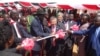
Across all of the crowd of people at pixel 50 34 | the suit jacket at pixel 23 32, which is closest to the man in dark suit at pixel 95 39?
the crowd of people at pixel 50 34

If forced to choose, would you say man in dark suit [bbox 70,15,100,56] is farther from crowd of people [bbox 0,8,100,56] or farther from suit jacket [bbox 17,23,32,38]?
suit jacket [bbox 17,23,32,38]

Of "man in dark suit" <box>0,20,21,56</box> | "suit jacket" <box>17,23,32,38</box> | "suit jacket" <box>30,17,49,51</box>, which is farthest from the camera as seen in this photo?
"suit jacket" <box>17,23,32,38</box>

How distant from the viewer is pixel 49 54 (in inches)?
457

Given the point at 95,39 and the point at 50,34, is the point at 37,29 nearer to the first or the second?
the point at 50,34

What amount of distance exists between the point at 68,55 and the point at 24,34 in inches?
83.0

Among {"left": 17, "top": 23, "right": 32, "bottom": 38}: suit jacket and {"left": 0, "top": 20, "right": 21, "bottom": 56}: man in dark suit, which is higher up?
{"left": 0, "top": 20, "right": 21, "bottom": 56}: man in dark suit

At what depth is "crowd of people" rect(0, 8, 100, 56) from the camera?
8.76 metres

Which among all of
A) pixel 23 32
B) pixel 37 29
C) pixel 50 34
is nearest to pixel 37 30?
pixel 37 29

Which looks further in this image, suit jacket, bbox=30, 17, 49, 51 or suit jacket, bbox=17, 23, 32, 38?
suit jacket, bbox=17, 23, 32, 38

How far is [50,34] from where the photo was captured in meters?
10.4

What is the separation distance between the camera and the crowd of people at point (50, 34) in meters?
8.76

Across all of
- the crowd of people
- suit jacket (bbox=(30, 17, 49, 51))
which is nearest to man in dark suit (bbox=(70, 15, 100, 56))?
the crowd of people

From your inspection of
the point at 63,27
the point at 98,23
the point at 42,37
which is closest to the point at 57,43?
the point at 63,27

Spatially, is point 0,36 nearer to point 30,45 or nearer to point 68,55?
point 30,45
